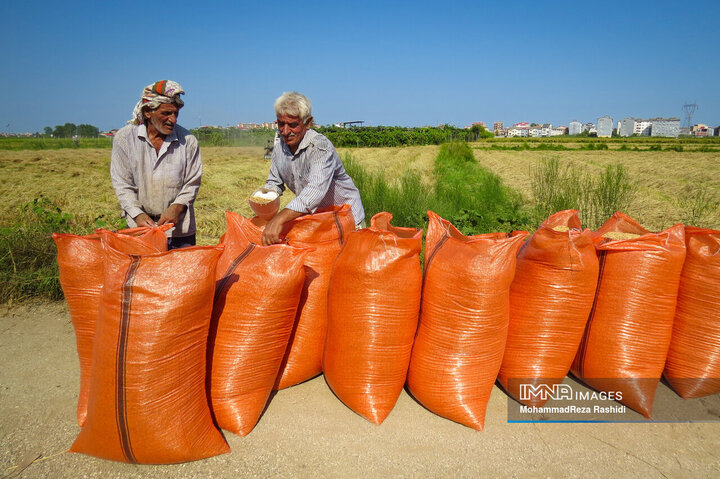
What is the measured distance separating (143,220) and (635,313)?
260 cm

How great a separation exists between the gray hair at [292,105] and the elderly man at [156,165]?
55 centimetres

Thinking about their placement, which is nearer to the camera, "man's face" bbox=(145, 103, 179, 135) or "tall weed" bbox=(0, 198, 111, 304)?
"man's face" bbox=(145, 103, 179, 135)

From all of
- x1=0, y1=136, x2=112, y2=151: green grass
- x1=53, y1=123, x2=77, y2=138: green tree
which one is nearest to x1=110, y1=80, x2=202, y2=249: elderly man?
x1=0, y1=136, x2=112, y2=151: green grass

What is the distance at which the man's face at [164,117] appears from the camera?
2.28 metres

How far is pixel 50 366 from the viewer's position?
7.94 ft

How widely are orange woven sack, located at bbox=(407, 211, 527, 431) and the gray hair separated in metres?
1.05

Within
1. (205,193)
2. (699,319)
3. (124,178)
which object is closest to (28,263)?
(124,178)

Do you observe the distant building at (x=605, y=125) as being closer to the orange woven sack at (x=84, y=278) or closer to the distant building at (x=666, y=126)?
the distant building at (x=666, y=126)

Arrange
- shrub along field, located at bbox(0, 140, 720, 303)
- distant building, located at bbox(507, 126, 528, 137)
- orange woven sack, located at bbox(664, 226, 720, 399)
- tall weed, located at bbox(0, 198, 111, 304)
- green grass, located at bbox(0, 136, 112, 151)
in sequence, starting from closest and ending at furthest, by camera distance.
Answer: orange woven sack, located at bbox(664, 226, 720, 399)
tall weed, located at bbox(0, 198, 111, 304)
shrub along field, located at bbox(0, 140, 720, 303)
green grass, located at bbox(0, 136, 112, 151)
distant building, located at bbox(507, 126, 528, 137)

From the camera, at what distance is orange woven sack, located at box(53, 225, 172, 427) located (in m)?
1.89

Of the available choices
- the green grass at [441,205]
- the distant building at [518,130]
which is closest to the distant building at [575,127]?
the distant building at [518,130]

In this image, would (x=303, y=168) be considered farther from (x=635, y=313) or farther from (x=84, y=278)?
(x=635, y=313)

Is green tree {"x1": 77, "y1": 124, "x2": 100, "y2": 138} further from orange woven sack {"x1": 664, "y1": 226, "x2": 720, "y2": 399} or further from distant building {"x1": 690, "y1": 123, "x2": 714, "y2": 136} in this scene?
distant building {"x1": 690, "y1": 123, "x2": 714, "y2": 136}

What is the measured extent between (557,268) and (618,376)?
2.10 ft
